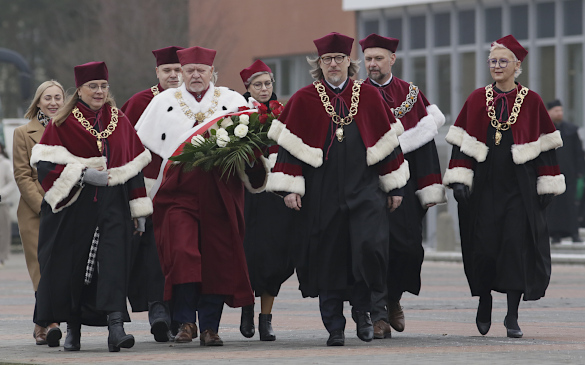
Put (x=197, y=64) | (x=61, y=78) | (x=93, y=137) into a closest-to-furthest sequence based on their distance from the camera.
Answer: (x=93, y=137), (x=197, y=64), (x=61, y=78)

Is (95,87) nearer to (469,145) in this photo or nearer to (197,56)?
(197,56)

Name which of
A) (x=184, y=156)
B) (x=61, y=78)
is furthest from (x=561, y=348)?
(x=61, y=78)

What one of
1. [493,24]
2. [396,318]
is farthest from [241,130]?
[493,24]

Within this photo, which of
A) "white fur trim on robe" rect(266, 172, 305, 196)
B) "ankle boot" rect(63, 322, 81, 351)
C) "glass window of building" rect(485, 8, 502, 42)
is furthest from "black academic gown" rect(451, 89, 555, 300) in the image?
"glass window of building" rect(485, 8, 502, 42)

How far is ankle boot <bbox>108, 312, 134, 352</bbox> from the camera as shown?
9.98m

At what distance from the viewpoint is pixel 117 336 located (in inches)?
395

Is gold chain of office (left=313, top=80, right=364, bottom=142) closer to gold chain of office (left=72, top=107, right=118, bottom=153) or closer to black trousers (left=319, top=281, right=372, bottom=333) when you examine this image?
black trousers (left=319, top=281, right=372, bottom=333)

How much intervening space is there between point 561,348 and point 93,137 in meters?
3.63

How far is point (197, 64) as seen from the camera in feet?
A: 36.5

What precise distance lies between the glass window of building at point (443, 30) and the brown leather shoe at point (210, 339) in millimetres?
23747

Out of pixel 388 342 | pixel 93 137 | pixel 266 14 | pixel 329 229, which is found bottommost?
pixel 388 342

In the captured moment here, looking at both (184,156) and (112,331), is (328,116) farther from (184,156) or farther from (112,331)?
(112,331)

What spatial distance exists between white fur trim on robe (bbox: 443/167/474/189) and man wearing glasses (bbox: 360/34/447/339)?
8.8 inches

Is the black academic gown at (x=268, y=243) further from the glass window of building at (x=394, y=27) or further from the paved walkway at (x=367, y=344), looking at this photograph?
the glass window of building at (x=394, y=27)
